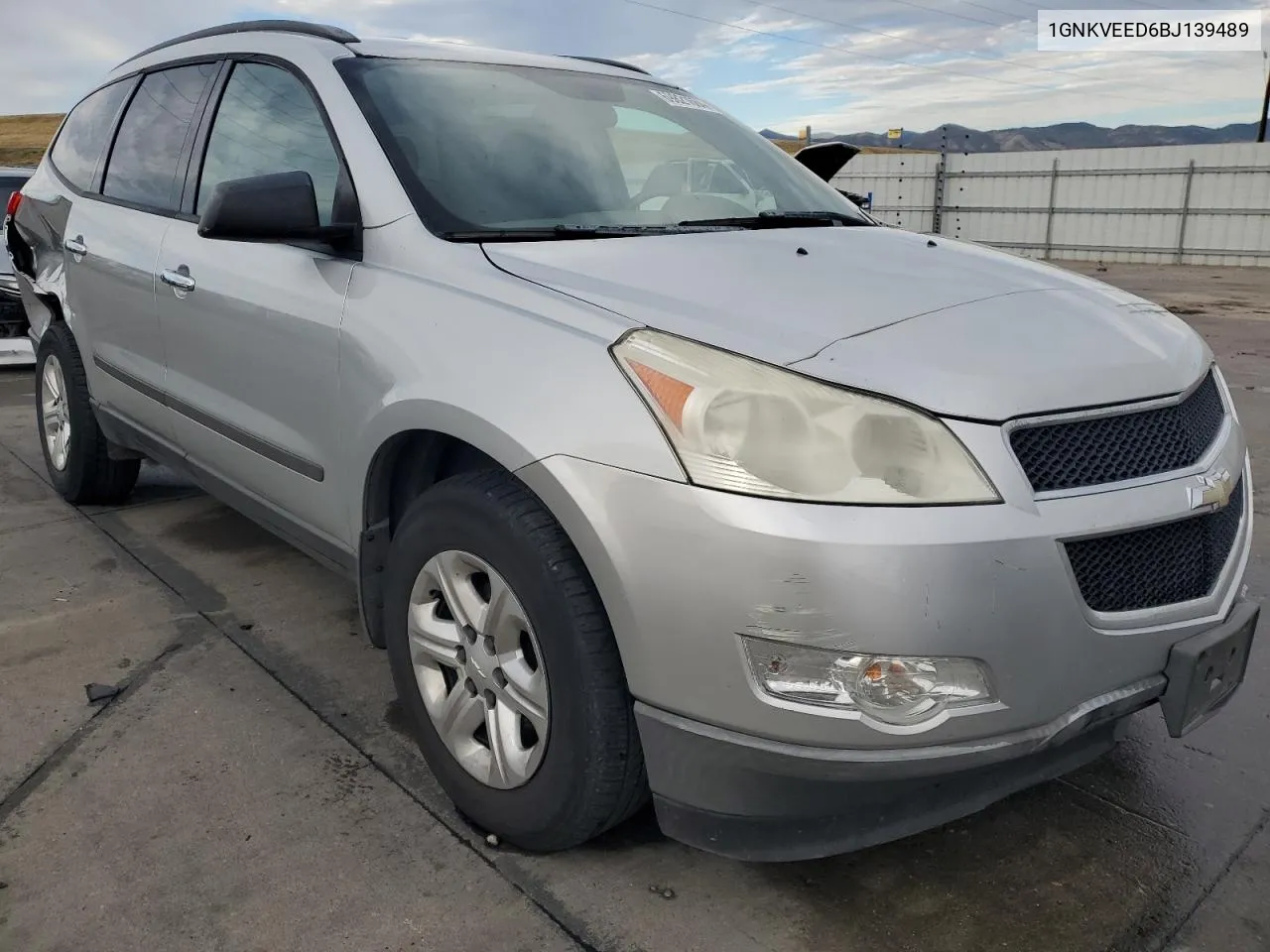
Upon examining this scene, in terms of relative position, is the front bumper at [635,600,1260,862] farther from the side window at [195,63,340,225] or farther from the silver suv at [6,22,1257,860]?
the side window at [195,63,340,225]

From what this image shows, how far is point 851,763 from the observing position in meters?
1.70

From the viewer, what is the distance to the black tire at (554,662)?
1834 mm

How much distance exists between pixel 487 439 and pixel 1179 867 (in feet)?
5.51

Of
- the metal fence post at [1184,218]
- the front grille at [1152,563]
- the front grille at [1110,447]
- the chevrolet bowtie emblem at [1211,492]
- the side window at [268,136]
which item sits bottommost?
the metal fence post at [1184,218]

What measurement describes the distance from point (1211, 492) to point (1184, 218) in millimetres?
25864

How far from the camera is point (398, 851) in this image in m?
2.19

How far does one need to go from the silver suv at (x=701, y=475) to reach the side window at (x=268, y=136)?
28mm

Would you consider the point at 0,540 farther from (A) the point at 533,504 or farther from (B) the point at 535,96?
(A) the point at 533,504

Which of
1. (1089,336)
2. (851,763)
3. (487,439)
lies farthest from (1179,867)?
(487,439)

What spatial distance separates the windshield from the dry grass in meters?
55.8

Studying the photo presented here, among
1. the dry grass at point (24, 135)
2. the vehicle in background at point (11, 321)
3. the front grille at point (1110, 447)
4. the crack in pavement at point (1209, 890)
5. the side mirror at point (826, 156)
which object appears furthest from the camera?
the dry grass at point (24, 135)

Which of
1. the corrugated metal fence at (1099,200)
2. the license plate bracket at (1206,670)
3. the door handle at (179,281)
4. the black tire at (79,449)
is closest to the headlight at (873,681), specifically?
the license plate bracket at (1206,670)

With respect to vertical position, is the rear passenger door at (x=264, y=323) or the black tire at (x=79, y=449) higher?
the rear passenger door at (x=264, y=323)

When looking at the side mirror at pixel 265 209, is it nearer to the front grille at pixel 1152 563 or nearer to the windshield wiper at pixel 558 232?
the windshield wiper at pixel 558 232
